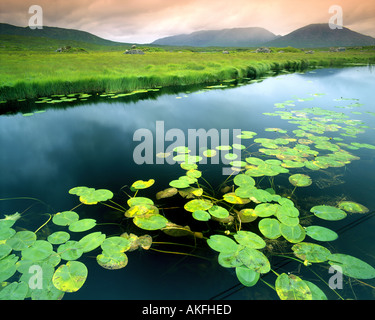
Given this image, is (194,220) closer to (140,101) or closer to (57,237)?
(57,237)

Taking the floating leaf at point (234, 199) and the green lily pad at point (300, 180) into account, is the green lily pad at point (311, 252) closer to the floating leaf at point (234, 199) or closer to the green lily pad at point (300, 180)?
the floating leaf at point (234, 199)

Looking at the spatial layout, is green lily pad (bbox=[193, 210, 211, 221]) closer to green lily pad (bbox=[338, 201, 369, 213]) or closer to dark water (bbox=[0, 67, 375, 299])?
dark water (bbox=[0, 67, 375, 299])

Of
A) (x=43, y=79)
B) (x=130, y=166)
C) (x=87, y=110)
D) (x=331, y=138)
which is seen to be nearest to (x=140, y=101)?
(x=87, y=110)

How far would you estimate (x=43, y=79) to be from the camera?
8.59 metres

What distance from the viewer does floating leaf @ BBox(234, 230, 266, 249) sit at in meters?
1.68

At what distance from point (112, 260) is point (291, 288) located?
135cm

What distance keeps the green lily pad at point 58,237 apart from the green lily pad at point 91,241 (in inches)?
5.8

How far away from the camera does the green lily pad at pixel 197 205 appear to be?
215 centimetres

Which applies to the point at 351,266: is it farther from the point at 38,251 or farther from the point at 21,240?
the point at 21,240

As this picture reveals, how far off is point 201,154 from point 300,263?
2233 mm

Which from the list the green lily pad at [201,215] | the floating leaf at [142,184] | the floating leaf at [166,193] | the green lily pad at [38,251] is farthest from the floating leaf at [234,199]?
the green lily pad at [38,251]

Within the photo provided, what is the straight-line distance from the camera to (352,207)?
2.24 metres

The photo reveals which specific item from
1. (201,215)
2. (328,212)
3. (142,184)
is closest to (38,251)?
(142,184)

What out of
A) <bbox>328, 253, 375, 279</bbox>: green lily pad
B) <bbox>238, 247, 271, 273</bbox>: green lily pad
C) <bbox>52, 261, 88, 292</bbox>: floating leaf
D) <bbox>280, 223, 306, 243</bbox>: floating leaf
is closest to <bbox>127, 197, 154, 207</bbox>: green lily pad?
<bbox>52, 261, 88, 292</bbox>: floating leaf
